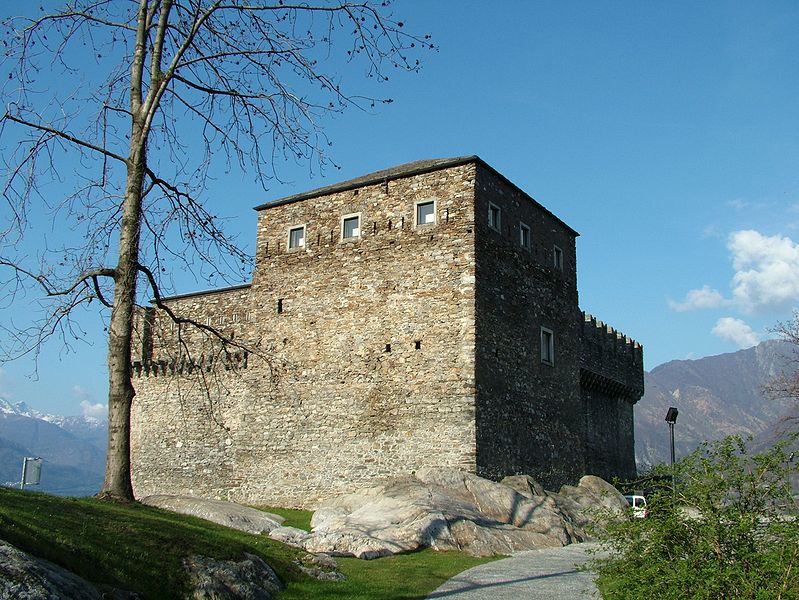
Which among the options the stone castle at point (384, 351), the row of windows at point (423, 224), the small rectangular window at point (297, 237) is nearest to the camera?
the stone castle at point (384, 351)

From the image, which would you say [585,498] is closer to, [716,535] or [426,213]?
[426,213]

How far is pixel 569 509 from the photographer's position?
83.1ft

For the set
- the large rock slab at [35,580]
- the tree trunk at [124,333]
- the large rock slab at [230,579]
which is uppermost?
the tree trunk at [124,333]

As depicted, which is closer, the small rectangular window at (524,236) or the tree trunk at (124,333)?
the tree trunk at (124,333)

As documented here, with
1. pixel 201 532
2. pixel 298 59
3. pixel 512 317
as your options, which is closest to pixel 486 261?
pixel 512 317

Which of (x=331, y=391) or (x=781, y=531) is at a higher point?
(x=331, y=391)

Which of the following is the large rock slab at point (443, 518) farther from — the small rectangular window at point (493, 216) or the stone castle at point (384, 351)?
the small rectangular window at point (493, 216)

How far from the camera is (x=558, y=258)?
105 feet

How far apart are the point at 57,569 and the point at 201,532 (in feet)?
17.2

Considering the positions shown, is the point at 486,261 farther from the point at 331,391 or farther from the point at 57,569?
the point at 57,569

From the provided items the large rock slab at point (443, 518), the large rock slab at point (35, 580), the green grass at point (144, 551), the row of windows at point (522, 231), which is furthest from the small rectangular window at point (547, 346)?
the large rock slab at point (35, 580)

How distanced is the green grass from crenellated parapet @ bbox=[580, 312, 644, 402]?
69.4 ft

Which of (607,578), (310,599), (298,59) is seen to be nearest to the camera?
(607,578)

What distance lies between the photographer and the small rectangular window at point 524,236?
29.3 meters
